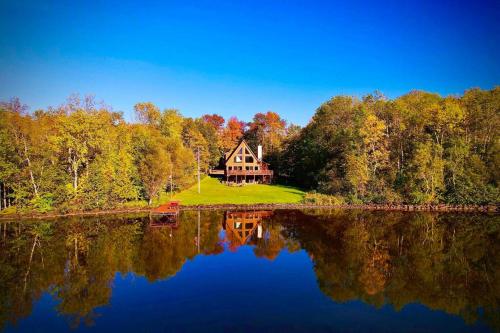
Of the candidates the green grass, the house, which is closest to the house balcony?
the house

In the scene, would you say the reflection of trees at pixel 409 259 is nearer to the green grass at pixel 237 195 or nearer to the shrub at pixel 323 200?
the shrub at pixel 323 200

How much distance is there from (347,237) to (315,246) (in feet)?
15.6

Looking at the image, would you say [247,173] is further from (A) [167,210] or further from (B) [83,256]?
(B) [83,256]

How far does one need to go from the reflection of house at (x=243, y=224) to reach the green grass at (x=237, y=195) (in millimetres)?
6399

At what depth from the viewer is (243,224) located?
39750 millimetres

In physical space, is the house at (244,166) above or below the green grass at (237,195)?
above

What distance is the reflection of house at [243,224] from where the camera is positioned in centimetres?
3469

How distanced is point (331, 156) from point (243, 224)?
102 ft

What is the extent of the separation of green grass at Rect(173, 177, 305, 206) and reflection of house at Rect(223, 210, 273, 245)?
21.0 ft

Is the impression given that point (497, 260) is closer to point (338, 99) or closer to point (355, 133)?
point (355, 133)

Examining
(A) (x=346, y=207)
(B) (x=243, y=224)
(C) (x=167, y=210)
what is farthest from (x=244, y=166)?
(B) (x=243, y=224)

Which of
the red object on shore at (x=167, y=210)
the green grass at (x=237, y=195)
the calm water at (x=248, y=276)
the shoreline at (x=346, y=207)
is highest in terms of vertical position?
the green grass at (x=237, y=195)

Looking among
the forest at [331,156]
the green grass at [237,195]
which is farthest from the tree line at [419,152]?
the green grass at [237,195]

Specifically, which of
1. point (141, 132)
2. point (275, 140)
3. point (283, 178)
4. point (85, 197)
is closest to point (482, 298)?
point (85, 197)
